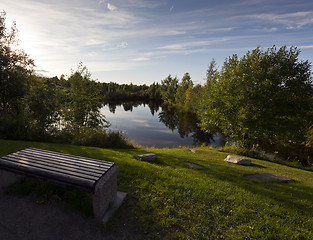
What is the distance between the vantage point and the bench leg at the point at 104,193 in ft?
12.3

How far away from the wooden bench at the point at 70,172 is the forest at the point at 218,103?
24.4ft

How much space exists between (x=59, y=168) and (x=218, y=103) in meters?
17.5

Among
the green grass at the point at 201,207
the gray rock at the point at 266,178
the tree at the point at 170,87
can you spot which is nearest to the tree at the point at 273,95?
the gray rock at the point at 266,178

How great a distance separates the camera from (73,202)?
14.1ft

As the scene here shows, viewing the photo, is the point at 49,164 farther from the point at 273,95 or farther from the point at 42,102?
the point at 273,95

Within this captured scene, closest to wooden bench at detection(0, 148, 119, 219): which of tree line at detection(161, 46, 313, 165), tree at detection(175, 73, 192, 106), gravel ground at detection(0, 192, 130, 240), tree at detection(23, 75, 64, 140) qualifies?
gravel ground at detection(0, 192, 130, 240)

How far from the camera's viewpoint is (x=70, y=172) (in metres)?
3.90

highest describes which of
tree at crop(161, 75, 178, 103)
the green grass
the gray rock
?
tree at crop(161, 75, 178, 103)

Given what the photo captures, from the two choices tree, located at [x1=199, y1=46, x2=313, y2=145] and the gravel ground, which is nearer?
the gravel ground

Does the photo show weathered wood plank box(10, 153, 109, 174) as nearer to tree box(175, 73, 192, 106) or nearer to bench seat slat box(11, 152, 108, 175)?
bench seat slat box(11, 152, 108, 175)

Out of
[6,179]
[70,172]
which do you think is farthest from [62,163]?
[6,179]

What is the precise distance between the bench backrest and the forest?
7.50 meters

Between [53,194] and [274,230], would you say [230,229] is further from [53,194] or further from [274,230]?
[53,194]

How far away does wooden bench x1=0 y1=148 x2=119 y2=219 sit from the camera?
3.68 meters
